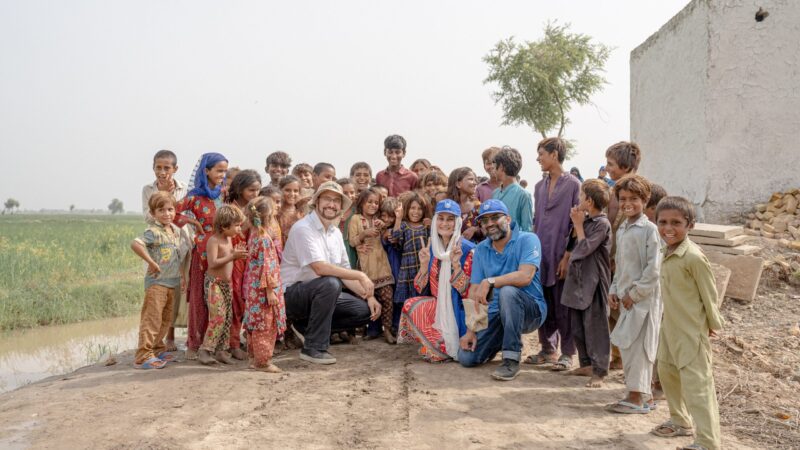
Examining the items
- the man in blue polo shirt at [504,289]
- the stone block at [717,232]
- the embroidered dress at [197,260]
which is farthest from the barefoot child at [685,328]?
the stone block at [717,232]

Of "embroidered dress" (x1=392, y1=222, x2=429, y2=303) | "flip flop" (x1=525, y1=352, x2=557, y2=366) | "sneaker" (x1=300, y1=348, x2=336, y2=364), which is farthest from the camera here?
"embroidered dress" (x1=392, y1=222, x2=429, y2=303)

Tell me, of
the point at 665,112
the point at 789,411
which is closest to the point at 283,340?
the point at 789,411

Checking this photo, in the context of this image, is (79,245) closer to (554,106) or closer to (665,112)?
(554,106)

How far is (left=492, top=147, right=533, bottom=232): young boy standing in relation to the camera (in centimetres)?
510

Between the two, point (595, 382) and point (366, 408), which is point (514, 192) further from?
point (366, 408)

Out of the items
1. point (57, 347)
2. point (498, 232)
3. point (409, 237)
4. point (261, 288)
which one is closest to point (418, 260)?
point (409, 237)

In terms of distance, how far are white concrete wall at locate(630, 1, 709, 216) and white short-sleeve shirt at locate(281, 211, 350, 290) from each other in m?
5.79

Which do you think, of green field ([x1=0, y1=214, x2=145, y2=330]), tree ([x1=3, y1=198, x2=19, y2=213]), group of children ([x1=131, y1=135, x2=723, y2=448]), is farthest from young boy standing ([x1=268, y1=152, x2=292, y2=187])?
tree ([x1=3, y1=198, x2=19, y2=213])

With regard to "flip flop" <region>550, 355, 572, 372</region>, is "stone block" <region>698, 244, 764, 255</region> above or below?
above

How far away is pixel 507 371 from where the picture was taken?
175 inches

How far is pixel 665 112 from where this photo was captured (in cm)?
1008

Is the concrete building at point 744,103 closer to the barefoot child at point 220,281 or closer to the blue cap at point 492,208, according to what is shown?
the blue cap at point 492,208

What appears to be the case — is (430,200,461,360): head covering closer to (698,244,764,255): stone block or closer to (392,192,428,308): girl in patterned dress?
(392,192,428,308): girl in patterned dress

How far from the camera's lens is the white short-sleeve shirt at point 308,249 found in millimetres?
4949
